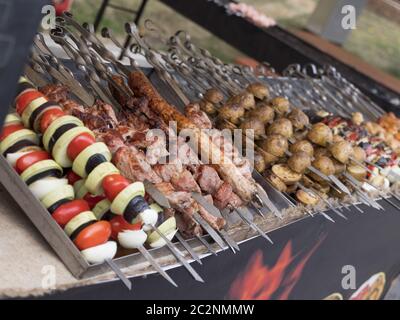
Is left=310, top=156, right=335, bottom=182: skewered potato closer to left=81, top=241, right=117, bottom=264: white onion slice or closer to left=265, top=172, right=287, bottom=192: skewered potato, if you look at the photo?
left=265, top=172, right=287, bottom=192: skewered potato

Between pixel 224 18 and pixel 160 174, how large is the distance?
14.0 ft

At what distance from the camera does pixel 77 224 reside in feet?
6.23

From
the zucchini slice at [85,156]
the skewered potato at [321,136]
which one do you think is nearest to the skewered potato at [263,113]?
the skewered potato at [321,136]

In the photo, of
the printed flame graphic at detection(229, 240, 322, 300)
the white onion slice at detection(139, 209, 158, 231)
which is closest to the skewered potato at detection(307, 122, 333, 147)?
the printed flame graphic at detection(229, 240, 322, 300)

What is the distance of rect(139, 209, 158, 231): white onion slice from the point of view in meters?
1.95

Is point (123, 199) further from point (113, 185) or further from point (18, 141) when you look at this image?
point (18, 141)

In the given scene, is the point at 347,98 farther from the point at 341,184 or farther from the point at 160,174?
the point at 160,174

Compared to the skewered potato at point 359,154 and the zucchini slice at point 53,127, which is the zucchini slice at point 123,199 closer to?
the zucchini slice at point 53,127

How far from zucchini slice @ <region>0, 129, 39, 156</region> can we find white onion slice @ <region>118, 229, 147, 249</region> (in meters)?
0.48

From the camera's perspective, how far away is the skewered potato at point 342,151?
131 inches

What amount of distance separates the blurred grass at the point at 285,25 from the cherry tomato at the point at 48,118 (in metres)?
8.08

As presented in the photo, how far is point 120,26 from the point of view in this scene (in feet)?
36.4

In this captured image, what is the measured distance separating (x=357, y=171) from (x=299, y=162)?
559mm
